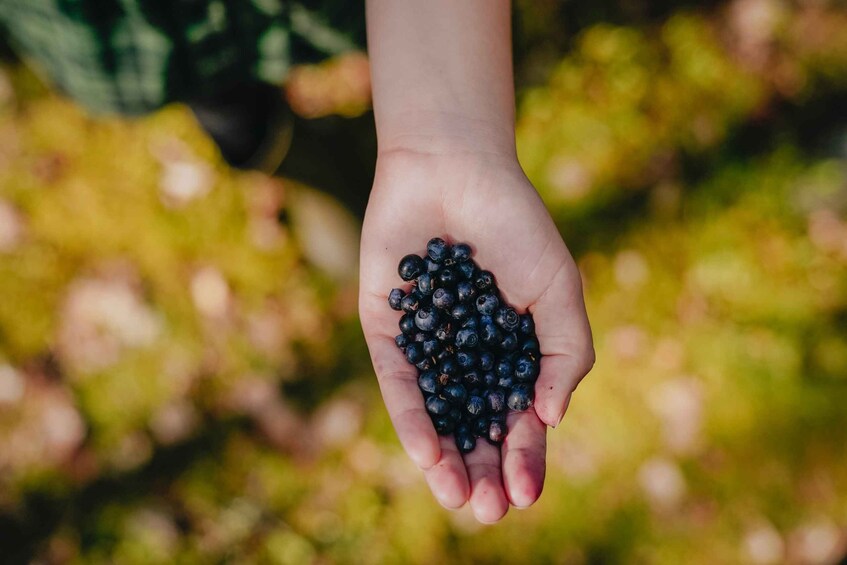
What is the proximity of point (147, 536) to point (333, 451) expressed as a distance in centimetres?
94

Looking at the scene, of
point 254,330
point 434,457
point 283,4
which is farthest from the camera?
point 254,330

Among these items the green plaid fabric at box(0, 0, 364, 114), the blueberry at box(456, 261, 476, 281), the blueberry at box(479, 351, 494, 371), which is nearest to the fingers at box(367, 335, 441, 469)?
the blueberry at box(479, 351, 494, 371)

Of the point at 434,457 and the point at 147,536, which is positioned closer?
the point at 434,457

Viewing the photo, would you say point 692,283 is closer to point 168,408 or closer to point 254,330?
point 254,330

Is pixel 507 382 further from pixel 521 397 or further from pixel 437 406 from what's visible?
pixel 437 406

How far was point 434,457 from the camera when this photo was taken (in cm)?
176

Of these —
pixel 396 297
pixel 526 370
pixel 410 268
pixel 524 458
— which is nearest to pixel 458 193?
pixel 410 268

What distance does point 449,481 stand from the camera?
1737 millimetres

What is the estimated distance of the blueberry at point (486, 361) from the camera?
2.00m

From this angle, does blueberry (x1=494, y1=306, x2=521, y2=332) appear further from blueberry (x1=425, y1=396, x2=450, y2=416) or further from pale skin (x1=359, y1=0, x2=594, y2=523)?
blueberry (x1=425, y1=396, x2=450, y2=416)

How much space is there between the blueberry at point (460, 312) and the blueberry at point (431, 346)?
11 centimetres

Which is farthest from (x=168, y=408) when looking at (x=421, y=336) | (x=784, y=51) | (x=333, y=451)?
(x=784, y=51)

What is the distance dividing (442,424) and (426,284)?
44cm

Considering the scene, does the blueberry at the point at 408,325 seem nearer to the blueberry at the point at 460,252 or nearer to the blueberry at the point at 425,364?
the blueberry at the point at 425,364
